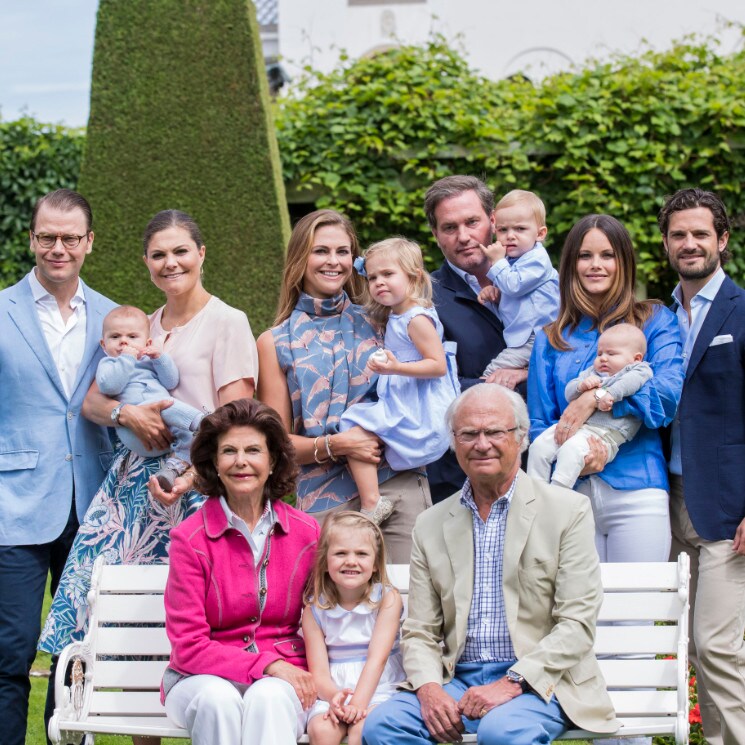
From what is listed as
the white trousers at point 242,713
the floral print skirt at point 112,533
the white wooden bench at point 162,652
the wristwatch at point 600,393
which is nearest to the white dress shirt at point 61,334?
the floral print skirt at point 112,533

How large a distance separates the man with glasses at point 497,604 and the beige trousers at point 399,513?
0.46 metres

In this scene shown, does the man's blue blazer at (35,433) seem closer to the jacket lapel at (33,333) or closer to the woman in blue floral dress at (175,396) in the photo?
the jacket lapel at (33,333)

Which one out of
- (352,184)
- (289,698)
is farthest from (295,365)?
(352,184)

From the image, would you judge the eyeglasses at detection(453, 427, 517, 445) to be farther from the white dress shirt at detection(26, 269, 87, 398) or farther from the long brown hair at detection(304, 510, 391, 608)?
the white dress shirt at detection(26, 269, 87, 398)

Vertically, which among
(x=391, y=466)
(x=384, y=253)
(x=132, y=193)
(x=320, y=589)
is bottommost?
(x=320, y=589)

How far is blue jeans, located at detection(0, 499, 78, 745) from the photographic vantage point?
3.82 metres

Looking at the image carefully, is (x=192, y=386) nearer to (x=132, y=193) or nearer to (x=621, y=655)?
(x=621, y=655)

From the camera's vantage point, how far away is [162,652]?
3.89 metres

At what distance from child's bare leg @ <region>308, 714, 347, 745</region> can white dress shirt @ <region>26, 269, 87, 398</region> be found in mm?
1644

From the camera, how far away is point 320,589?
3494 millimetres

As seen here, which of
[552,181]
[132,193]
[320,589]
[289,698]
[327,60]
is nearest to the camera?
[289,698]

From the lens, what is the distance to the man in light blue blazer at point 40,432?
389 centimetres

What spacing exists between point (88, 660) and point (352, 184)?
549 centimetres

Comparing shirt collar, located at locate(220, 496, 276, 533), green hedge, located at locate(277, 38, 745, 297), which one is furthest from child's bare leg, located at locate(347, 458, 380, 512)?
green hedge, located at locate(277, 38, 745, 297)
